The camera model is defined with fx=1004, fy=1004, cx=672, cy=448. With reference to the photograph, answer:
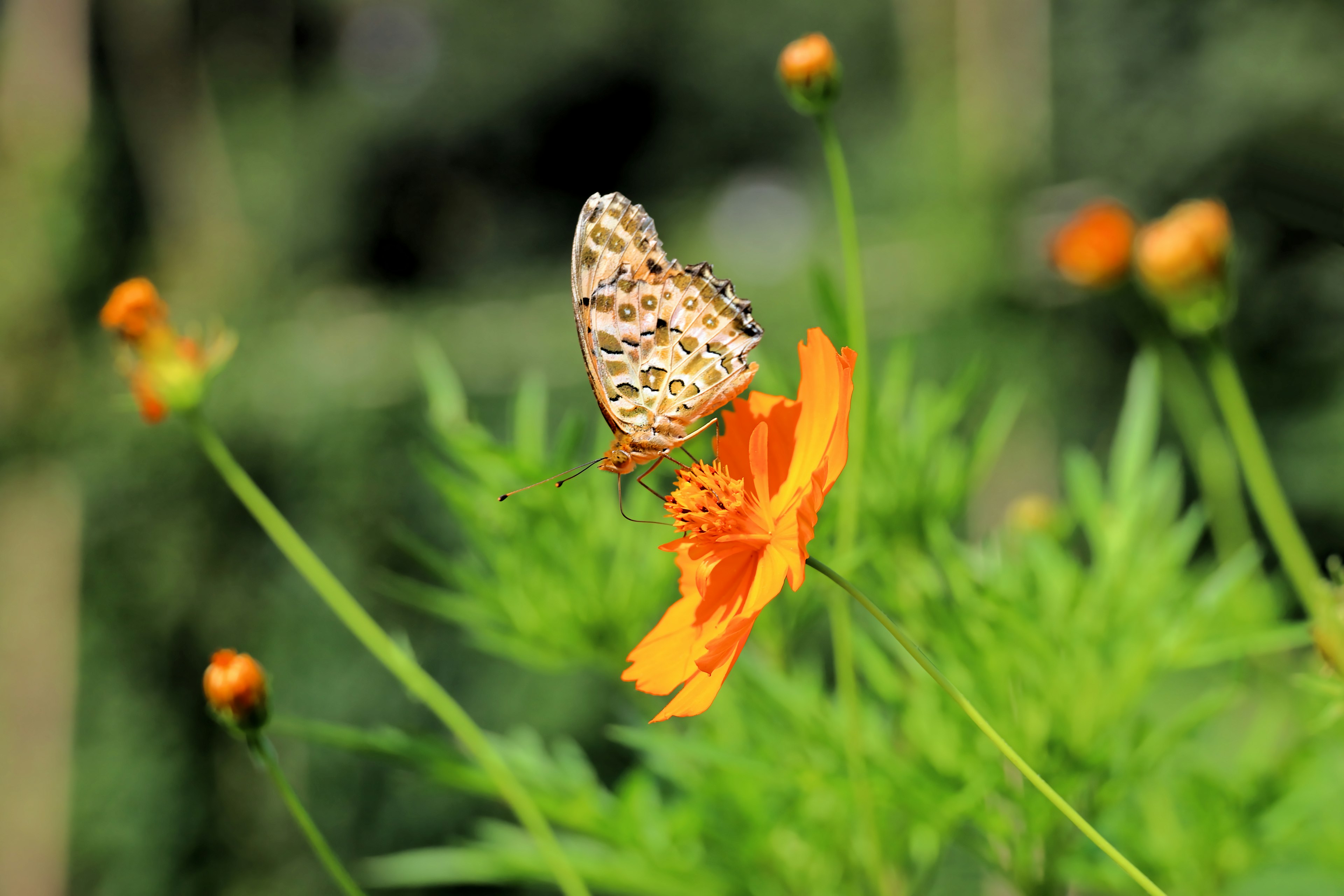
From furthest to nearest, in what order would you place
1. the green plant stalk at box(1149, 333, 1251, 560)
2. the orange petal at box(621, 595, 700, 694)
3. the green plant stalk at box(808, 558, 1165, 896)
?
the green plant stalk at box(1149, 333, 1251, 560)
the orange petal at box(621, 595, 700, 694)
the green plant stalk at box(808, 558, 1165, 896)

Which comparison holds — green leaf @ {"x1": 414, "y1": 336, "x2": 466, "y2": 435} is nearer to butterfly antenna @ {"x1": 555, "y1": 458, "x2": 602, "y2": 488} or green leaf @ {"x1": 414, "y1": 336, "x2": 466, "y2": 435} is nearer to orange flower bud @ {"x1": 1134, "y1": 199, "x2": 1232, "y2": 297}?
butterfly antenna @ {"x1": 555, "y1": 458, "x2": 602, "y2": 488}

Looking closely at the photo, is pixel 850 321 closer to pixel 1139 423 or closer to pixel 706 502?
pixel 706 502

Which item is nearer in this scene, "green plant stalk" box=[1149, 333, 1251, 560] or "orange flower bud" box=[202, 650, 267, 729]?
"orange flower bud" box=[202, 650, 267, 729]

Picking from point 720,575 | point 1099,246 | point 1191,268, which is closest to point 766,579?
point 720,575

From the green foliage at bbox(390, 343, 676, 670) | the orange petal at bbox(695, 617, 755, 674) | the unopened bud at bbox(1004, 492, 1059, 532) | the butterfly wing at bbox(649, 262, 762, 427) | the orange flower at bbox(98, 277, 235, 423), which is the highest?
the orange flower at bbox(98, 277, 235, 423)

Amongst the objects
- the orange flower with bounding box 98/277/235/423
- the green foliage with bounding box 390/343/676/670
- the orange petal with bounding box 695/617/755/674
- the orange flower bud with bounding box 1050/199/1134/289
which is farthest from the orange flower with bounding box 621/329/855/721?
the orange flower bud with bounding box 1050/199/1134/289

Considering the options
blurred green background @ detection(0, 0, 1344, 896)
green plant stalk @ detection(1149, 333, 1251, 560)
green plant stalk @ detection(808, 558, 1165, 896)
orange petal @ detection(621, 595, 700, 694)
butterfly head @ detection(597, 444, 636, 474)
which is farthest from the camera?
blurred green background @ detection(0, 0, 1344, 896)

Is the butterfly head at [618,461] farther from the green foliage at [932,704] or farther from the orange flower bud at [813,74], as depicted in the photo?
the orange flower bud at [813,74]
